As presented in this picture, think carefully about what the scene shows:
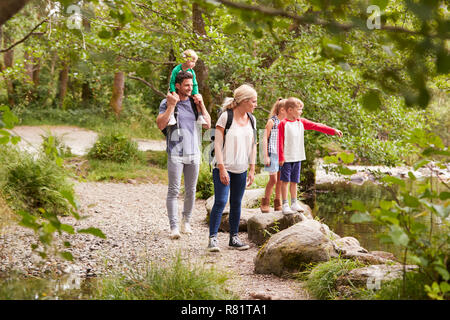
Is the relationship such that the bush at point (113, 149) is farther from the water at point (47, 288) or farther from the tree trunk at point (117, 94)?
the water at point (47, 288)

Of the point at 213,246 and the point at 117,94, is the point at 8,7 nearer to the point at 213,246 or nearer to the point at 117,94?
the point at 213,246

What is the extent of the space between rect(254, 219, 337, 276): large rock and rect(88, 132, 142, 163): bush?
7.91 metres

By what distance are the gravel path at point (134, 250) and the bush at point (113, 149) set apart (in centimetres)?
364

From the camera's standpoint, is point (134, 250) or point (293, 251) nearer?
point (293, 251)

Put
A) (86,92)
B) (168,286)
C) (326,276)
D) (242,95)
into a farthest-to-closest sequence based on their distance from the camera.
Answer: (86,92), (242,95), (326,276), (168,286)

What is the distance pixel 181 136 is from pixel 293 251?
6.43 feet

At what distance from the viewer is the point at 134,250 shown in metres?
4.97

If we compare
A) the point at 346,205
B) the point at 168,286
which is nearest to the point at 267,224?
the point at 168,286

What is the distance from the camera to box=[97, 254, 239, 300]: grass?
3109 mm

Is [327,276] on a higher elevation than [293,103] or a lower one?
lower

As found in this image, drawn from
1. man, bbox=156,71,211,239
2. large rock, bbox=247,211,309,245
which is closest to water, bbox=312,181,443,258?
large rock, bbox=247,211,309,245

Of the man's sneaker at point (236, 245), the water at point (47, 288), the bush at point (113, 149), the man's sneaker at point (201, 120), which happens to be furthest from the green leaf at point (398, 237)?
the bush at point (113, 149)

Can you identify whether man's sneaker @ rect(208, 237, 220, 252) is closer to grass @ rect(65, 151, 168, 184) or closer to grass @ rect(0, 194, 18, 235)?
grass @ rect(0, 194, 18, 235)
